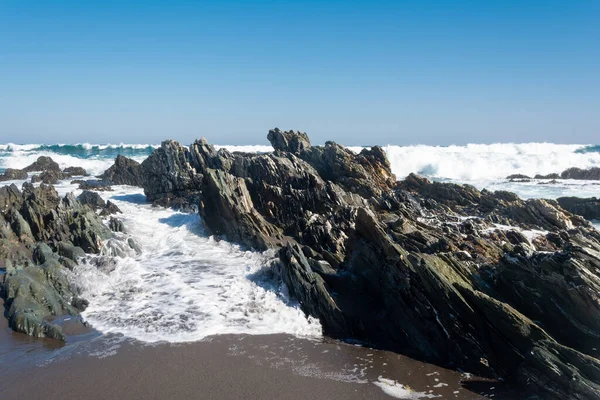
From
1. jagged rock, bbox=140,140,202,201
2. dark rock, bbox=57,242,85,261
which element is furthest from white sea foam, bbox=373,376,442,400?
jagged rock, bbox=140,140,202,201

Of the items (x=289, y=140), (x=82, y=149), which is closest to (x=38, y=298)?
(x=289, y=140)

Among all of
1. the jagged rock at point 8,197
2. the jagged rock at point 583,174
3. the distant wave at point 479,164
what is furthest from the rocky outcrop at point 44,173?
the jagged rock at point 583,174

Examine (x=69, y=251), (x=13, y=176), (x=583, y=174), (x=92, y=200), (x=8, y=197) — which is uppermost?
(x=583, y=174)

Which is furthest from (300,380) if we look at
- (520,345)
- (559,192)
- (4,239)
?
(559,192)

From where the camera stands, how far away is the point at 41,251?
14.2 meters

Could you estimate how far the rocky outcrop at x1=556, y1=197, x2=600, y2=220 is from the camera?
24578 millimetres

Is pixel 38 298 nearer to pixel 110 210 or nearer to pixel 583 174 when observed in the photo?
pixel 110 210

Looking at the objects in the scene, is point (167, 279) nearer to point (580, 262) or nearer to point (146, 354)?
point (146, 354)

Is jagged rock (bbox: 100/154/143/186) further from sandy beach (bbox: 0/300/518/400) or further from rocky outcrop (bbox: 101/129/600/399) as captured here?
sandy beach (bbox: 0/300/518/400)

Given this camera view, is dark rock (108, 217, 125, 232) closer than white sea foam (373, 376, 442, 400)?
No

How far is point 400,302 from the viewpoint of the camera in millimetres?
10578

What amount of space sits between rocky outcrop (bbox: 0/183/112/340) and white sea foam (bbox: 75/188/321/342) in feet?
2.57

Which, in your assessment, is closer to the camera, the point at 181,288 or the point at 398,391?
the point at 398,391

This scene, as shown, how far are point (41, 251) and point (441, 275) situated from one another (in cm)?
1276
